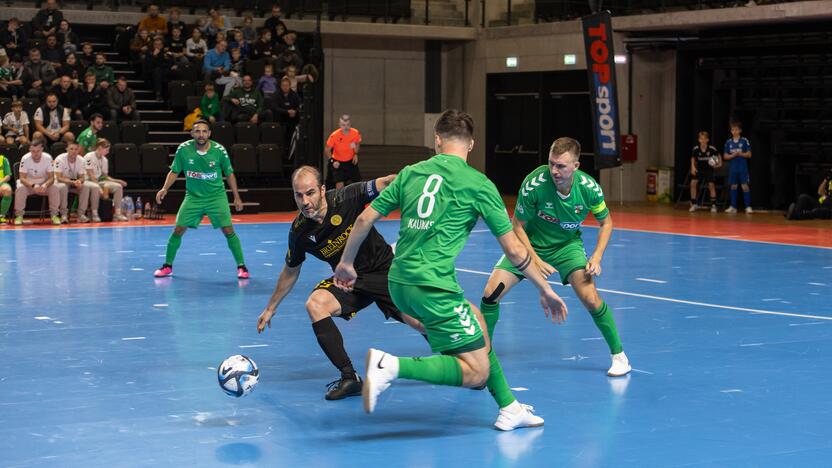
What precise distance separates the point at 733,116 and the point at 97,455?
2298 centimetres

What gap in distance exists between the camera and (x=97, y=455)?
5.99 m

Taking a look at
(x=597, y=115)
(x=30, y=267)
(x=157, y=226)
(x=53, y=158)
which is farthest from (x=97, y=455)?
(x=597, y=115)

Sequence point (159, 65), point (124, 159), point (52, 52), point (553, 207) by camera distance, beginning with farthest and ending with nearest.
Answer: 1. point (159, 65)
2. point (52, 52)
3. point (124, 159)
4. point (553, 207)

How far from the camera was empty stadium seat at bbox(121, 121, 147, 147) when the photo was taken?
23969 mm

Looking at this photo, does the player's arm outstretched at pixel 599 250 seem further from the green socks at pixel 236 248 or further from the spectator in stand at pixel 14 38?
the spectator in stand at pixel 14 38

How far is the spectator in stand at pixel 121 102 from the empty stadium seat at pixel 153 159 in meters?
1.15

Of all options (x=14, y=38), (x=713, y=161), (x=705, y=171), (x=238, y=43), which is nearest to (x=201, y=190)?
(x=14, y=38)

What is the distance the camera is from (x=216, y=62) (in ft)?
86.2

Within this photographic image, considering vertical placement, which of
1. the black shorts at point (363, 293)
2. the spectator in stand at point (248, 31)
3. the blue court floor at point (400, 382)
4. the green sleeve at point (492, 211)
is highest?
the spectator in stand at point (248, 31)

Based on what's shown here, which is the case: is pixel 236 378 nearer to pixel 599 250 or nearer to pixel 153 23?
pixel 599 250

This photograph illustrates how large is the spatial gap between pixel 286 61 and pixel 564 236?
63.8ft

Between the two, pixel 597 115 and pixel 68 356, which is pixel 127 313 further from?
pixel 597 115

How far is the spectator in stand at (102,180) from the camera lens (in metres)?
21.5

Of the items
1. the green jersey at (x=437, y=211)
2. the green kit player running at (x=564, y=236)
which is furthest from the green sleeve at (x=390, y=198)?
the green kit player running at (x=564, y=236)
